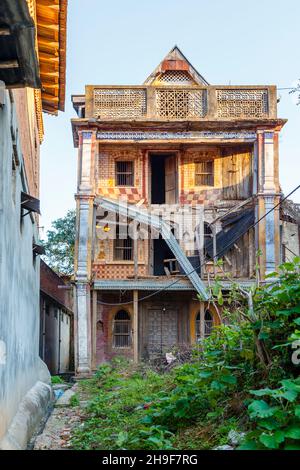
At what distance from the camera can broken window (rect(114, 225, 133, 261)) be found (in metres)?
23.1

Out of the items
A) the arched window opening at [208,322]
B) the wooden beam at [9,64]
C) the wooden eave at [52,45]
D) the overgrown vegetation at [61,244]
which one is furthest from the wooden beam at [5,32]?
the overgrown vegetation at [61,244]

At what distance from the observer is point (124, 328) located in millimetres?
23125

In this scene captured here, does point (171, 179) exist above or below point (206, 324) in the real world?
above

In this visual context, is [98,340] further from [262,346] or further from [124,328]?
[262,346]

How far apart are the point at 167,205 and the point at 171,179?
1.59 meters

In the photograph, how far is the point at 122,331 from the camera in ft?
75.7

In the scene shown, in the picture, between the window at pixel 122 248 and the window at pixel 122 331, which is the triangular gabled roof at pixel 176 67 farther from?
the window at pixel 122 331

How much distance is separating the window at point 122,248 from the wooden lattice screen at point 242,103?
5770 mm

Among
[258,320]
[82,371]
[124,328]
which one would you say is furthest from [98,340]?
[258,320]

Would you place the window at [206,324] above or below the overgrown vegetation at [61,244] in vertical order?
below

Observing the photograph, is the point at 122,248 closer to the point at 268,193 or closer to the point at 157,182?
the point at 157,182

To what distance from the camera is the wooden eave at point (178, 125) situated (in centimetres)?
2169

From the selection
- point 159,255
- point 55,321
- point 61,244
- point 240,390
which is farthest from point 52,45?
point 61,244

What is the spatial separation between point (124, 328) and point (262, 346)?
617 inches
